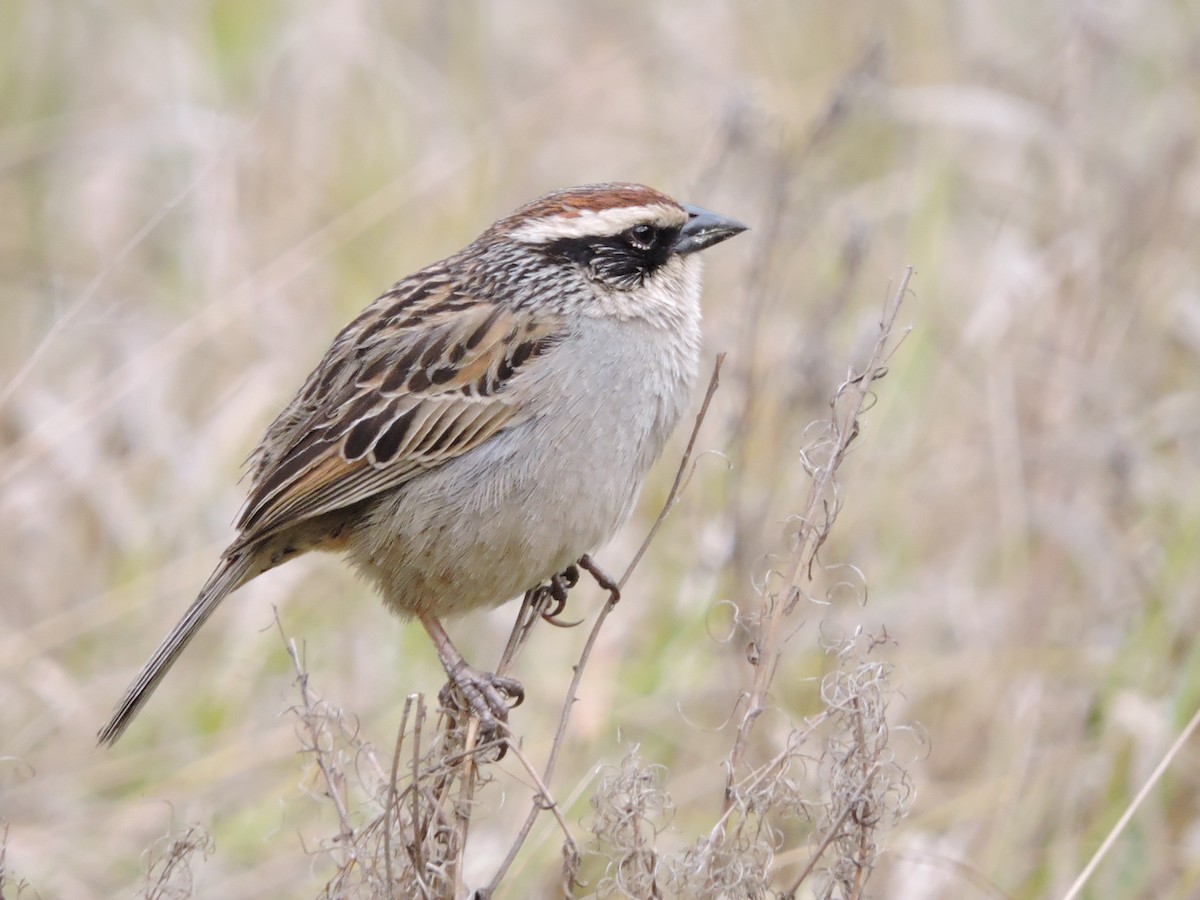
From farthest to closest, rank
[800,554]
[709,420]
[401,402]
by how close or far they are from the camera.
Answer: [709,420], [401,402], [800,554]

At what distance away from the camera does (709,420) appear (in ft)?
18.9

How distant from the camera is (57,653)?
537cm

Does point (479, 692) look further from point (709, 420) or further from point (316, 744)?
point (709, 420)

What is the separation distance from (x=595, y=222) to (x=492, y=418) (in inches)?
21.5

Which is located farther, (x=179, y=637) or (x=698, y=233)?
(x=698, y=233)

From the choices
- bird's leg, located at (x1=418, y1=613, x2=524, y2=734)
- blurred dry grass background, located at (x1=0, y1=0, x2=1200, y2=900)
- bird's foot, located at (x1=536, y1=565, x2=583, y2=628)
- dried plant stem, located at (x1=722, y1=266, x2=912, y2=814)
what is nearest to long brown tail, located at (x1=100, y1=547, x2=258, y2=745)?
blurred dry grass background, located at (x1=0, y1=0, x2=1200, y2=900)

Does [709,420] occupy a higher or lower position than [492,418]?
higher

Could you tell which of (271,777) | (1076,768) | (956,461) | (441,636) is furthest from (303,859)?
(956,461)

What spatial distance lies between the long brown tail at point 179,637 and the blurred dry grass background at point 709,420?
1.40ft

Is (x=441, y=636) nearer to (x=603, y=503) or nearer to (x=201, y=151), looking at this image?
(x=603, y=503)

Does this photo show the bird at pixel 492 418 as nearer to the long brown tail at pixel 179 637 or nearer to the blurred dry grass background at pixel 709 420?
the long brown tail at pixel 179 637

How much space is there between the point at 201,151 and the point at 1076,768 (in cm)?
373

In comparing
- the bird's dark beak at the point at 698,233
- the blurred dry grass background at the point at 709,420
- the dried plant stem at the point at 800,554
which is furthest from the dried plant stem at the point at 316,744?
the bird's dark beak at the point at 698,233

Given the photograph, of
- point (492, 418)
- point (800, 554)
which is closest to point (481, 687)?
point (492, 418)
